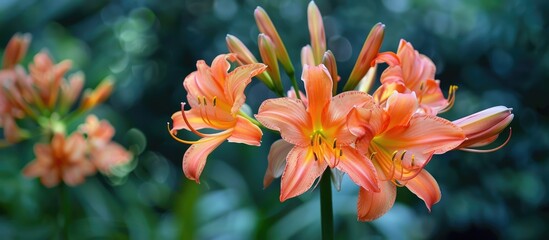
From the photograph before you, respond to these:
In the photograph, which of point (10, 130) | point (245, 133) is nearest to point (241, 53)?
point (245, 133)

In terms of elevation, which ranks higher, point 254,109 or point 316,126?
point 316,126

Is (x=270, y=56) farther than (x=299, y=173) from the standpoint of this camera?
Yes

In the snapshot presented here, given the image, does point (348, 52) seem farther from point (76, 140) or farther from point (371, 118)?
point (371, 118)

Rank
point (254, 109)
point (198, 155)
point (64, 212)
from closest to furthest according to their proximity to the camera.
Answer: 1. point (198, 155)
2. point (64, 212)
3. point (254, 109)

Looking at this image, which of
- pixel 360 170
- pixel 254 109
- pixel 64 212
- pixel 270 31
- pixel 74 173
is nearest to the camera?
pixel 360 170

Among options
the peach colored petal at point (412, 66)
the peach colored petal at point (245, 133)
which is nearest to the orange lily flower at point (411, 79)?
the peach colored petal at point (412, 66)

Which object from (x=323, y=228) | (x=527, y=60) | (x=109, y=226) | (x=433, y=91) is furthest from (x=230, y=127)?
(x=527, y=60)

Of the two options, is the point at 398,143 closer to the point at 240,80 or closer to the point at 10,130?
the point at 240,80
